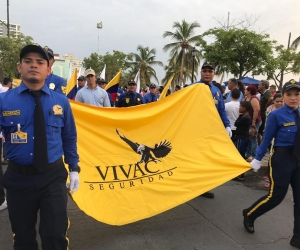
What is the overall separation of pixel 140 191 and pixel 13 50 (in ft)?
92.9

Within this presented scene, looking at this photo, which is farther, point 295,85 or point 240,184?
point 240,184

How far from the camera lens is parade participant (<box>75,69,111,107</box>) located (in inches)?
247

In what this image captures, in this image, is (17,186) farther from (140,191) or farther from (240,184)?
(240,184)

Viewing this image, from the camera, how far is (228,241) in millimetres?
3430

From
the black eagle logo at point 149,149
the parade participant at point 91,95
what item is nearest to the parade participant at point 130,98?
the parade participant at point 91,95

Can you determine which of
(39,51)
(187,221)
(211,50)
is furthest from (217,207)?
(211,50)

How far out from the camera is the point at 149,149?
12.8 ft

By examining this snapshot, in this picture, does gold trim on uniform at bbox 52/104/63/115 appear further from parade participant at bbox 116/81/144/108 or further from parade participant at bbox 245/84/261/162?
parade participant at bbox 116/81/144/108

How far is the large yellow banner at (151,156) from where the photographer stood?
11.5ft

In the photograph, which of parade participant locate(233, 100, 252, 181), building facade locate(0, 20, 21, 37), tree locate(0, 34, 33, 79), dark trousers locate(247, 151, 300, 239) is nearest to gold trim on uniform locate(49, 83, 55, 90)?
dark trousers locate(247, 151, 300, 239)

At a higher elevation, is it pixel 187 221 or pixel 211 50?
pixel 211 50

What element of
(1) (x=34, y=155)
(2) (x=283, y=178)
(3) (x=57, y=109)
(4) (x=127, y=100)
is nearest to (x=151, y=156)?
(2) (x=283, y=178)

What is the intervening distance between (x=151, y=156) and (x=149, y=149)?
10 centimetres

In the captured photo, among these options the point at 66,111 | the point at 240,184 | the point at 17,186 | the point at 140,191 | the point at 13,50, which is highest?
the point at 13,50
